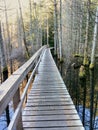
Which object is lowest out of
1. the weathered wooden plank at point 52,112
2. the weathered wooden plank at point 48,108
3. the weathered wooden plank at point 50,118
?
the weathered wooden plank at point 48,108

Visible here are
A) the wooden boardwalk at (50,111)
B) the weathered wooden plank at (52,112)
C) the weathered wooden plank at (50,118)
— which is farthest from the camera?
the weathered wooden plank at (52,112)

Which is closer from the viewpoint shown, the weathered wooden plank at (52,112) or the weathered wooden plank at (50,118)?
the weathered wooden plank at (50,118)

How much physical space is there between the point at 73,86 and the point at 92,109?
3039 millimetres

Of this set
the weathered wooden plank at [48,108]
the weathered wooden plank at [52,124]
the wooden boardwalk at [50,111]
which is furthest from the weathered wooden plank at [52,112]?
the weathered wooden plank at [52,124]

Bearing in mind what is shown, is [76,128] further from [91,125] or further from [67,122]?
[91,125]

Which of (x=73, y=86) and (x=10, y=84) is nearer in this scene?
(x=10, y=84)

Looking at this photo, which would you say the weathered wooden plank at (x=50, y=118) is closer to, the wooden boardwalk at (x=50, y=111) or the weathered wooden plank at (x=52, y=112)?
the wooden boardwalk at (x=50, y=111)

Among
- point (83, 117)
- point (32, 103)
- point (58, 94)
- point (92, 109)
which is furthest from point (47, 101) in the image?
point (92, 109)

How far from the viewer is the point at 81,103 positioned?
26.3 ft

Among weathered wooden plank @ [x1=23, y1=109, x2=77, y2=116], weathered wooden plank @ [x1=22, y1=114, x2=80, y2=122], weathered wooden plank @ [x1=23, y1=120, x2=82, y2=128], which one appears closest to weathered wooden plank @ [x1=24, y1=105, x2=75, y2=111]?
weathered wooden plank @ [x1=23, y1=109, x2=77, y2=116]

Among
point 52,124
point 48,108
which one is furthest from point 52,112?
point 52,124

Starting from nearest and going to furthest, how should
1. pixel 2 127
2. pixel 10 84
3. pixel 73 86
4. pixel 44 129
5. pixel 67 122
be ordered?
pixel 10 84
pixel 44 129
pixel 67 122
pixel 2 127
pixel 73 86

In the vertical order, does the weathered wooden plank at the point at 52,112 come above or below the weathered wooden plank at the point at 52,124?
below

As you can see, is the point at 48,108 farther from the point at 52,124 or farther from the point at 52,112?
the point at 52,124
